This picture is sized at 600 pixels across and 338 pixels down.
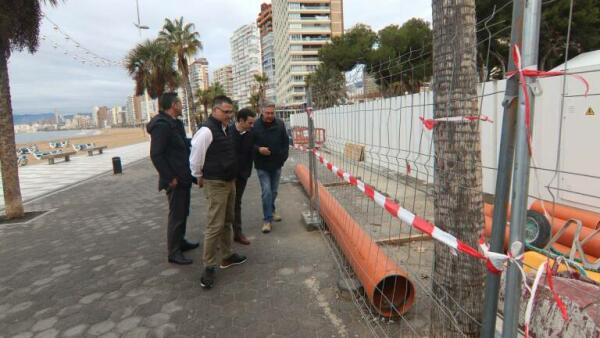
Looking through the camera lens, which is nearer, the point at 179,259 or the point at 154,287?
the point at 154,287

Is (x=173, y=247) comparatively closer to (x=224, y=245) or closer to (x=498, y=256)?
(x=224, y=245)

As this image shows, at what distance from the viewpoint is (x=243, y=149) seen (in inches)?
181

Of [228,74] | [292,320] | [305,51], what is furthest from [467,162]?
[228,74]

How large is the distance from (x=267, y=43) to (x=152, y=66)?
99.6m

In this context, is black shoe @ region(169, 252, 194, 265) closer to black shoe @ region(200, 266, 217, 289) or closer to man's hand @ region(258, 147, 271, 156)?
black shoe @ region(200, 266, 217, 289)

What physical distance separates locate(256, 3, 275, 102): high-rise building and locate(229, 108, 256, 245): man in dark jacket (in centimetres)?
10706

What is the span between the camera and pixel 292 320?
288cm

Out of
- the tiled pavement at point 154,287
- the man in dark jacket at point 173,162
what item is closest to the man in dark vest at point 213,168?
the tiled pavement at point 154,287

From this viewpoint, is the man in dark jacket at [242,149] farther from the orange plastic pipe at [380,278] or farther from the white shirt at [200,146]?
the orange plastic pipe at [380,278]

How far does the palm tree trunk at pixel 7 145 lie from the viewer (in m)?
6.16

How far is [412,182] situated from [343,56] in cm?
3717

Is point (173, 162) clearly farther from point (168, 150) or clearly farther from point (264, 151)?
point (264, 151)

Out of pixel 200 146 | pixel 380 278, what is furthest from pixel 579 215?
pixel 200 146

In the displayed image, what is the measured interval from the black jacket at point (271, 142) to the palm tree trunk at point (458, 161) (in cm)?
312
